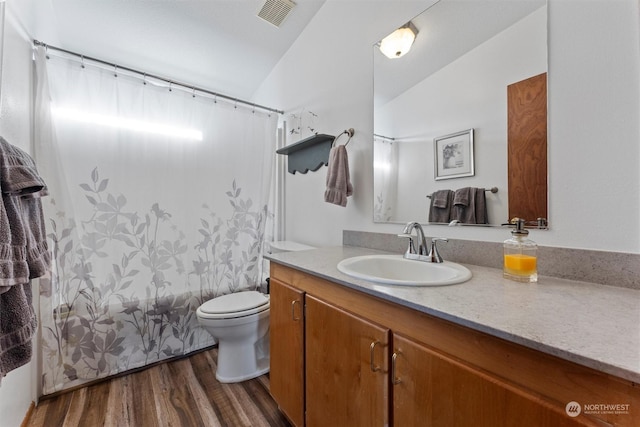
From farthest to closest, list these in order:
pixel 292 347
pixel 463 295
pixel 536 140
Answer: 1. pixel 292 347
2. pixel 536 140
3. pixel 463 295

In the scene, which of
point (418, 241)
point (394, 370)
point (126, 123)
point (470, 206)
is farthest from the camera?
point (126, 123)

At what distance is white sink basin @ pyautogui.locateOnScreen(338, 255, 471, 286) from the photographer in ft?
3.01

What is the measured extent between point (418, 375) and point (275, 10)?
2287mm

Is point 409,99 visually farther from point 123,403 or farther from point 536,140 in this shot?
point 123,403

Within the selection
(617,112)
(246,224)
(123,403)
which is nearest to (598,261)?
(617,112)

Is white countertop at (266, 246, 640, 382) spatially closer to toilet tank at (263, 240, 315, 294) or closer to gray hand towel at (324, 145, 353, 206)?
gray hand towel at (324, 145, 353, 206)

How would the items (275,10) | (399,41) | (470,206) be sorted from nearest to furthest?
(470,206) < (399,41) < (275,10)

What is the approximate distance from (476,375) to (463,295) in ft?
0.66

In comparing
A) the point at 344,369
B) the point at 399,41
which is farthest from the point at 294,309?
the point at 399,41

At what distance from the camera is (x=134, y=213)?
1692 millimetres

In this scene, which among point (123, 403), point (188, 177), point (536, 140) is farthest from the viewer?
point (188, 177)

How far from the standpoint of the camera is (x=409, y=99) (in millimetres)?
1354

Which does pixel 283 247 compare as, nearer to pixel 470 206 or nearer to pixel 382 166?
pixel 382 166

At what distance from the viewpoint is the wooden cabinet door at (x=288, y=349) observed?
1149mm
